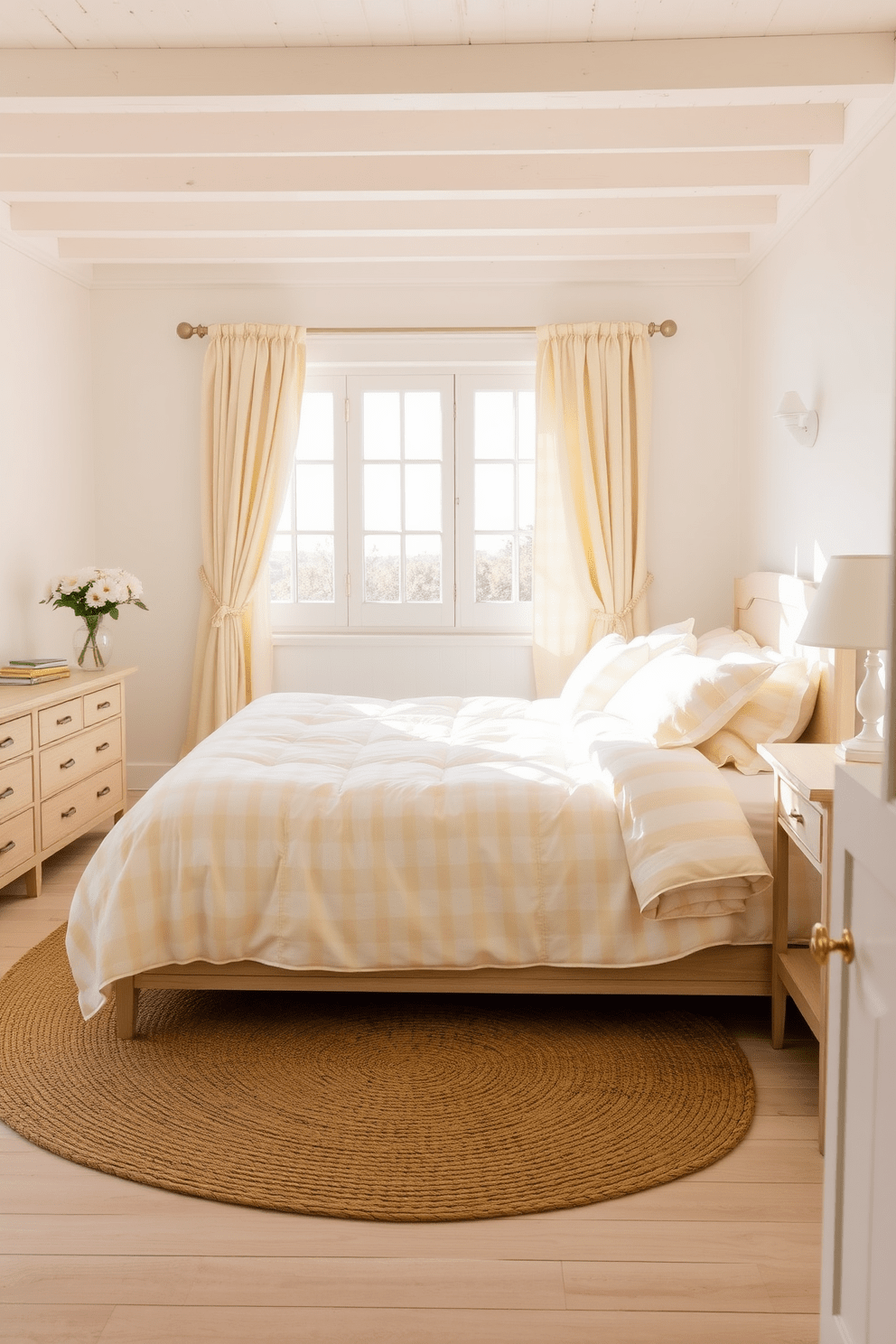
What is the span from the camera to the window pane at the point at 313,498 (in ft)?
17.9

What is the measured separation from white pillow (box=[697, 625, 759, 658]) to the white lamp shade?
4.13 ft

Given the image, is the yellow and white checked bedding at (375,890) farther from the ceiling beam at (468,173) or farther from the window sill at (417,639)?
the window sill at (417,639)

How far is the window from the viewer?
538 centimetres

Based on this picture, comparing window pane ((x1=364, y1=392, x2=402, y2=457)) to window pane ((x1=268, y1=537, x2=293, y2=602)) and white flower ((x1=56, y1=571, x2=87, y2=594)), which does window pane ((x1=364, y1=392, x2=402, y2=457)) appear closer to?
window pane ((x1=268, y1=537, x2=293, y2=602))

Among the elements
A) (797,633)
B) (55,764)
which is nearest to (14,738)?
(55,764)

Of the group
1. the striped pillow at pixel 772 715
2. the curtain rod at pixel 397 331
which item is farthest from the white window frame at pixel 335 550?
the striped pillow at pixel 772 715

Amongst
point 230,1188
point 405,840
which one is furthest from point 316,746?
point 230,1188

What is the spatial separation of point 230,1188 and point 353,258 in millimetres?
3854

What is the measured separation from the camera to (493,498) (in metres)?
5.43

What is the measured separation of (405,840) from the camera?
2770 millimetres

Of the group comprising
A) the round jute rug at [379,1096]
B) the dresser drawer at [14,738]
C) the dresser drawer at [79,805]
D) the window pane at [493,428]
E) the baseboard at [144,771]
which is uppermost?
the window pane at [493,428]

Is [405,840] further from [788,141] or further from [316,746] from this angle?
[788,141]

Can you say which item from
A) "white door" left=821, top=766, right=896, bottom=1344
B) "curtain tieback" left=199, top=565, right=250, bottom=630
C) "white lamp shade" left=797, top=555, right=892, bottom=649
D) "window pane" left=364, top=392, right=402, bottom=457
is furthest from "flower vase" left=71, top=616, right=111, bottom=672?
"white door" left=821, top=766, right=896, bottom=1344

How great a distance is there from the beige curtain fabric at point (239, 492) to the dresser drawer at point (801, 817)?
3.25 m
